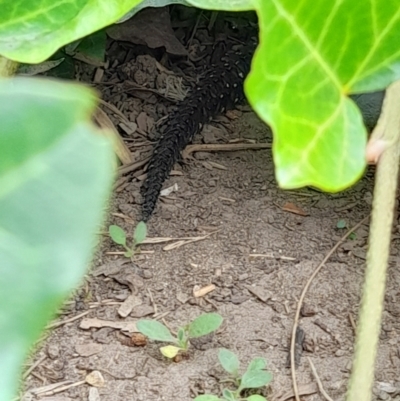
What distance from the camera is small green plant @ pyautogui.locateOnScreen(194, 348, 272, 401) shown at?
3.61 feet

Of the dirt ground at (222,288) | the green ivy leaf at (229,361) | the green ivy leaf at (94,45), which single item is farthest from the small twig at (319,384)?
the green ivy leaf at (94,45)

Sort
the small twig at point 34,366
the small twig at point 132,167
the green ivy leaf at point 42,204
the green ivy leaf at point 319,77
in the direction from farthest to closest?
the small twig at point 132,167 < the small twig at point 34,366 < the green ivy leaf at point 319,77 < the green ivy leaf at point 42,204

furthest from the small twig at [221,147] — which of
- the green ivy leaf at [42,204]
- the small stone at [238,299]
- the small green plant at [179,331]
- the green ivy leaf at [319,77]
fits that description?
the green ivy leaf at [42,204]

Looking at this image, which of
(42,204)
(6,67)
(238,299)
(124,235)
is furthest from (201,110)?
(42,204)

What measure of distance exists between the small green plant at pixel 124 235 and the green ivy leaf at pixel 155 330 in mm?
213

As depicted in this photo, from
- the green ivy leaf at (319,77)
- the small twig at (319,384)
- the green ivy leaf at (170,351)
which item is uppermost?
the green ivy leaf at (319,77)

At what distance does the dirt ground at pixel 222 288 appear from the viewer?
118 cm

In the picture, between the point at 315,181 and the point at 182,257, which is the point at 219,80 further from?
the point at 315,181

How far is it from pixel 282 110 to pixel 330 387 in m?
0.98

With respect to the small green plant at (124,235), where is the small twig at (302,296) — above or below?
below

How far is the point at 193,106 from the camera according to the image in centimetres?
164

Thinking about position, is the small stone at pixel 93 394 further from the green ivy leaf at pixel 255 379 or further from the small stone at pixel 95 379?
the green ivy leaf at pixel 255 379

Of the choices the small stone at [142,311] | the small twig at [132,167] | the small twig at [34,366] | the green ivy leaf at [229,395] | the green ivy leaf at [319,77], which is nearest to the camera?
the green ivy leaf at [319,77]

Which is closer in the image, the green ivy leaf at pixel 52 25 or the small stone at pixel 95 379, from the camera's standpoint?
the green ivy leaf at pixel 52 25
